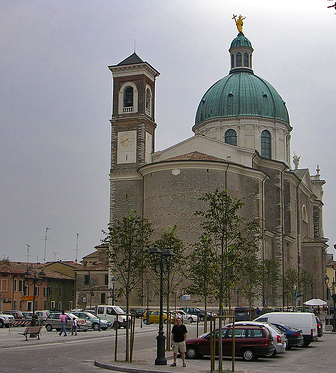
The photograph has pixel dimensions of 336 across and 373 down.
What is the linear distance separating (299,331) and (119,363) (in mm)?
8937

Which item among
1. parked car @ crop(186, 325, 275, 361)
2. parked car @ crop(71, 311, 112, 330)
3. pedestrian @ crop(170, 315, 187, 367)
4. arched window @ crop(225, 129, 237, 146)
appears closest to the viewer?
pedestrian @ crop(170, 315, 187, 367)

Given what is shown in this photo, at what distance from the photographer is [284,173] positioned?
62.1 meters

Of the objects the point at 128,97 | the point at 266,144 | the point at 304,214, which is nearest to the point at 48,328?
the point at 128,97

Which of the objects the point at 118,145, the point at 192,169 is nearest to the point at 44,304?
the point at 118,145

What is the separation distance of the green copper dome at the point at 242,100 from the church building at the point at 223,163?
11 cm

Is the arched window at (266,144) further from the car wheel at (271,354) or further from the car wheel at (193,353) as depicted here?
the car wheel at (193,353)

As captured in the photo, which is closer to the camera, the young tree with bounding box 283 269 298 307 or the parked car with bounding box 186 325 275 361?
the parked car with bounding box 186 325 275 361

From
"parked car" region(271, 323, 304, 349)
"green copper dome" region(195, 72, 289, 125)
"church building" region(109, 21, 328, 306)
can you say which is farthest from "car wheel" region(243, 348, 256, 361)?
"green copper dome" region(195, 72, 289, 125)

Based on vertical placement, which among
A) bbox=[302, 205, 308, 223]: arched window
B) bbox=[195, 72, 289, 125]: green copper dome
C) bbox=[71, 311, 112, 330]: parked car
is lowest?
bbox=[71, 311, 112, 330]: parked car

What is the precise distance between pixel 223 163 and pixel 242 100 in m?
16.6

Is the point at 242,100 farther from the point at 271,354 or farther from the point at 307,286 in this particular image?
the point at 271,354

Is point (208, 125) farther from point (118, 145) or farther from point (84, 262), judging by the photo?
point (84, 262)

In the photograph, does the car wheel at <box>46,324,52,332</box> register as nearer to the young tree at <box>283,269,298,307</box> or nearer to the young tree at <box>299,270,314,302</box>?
the young tree at <box>283,269,298,307</box>

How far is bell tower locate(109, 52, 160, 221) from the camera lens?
55844 millimetres
